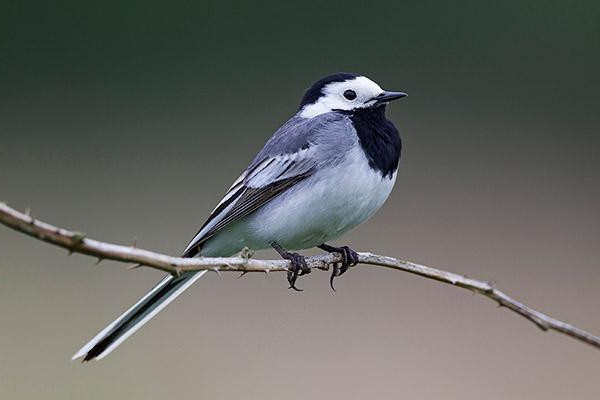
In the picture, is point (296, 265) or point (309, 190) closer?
point (296, 265)

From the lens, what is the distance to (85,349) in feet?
6.86

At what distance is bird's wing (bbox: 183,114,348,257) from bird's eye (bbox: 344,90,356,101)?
12 cm

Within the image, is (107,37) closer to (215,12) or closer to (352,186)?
(215,12)

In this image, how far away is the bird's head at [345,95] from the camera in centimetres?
291

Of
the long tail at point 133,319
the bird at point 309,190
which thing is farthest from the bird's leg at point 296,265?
the long tail at point 133,319

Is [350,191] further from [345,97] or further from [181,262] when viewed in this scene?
[181,262]

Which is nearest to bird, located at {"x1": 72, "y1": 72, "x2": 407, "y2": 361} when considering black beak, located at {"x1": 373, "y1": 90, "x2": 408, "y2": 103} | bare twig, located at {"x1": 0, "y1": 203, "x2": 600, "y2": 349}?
black beak, located at {"x1": 373, "y1": 90, "x2": 408, "y2": 103}

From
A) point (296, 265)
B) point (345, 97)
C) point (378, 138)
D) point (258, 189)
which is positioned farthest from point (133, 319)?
point (345, 97)

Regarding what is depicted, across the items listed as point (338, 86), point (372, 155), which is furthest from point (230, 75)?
point (372, 155)

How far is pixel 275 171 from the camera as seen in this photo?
2752mm

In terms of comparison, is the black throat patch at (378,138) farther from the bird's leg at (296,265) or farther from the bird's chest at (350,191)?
the bird's leg at (296,265)

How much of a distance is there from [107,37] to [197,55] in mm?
462

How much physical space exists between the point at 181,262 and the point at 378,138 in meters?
1.40

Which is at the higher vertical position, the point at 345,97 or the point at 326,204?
the point at 345,97
